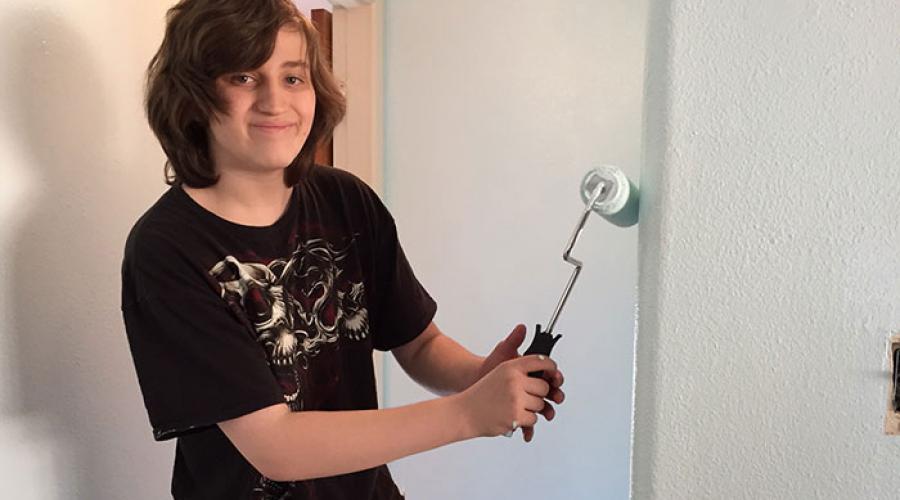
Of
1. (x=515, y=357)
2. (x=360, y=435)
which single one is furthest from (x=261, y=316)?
(x=515, y=357)

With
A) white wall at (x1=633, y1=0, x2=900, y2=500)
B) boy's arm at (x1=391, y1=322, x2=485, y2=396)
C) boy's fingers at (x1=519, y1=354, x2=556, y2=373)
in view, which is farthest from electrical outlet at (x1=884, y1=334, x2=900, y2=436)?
boy's arm at (x1=391, y1=322, x2=485, y2=396)

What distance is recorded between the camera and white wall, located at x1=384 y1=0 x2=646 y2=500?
1535mm

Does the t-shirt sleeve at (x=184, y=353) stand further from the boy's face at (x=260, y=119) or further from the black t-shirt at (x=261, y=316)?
the boy's face at (x=260, y=119)

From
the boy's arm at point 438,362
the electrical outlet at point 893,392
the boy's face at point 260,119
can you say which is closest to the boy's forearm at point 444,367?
the boy's arm at point 438,362

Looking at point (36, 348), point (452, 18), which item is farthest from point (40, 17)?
point (452, 18)

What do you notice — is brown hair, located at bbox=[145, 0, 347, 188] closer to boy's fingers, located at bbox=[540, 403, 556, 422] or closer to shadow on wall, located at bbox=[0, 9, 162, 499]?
shadow on wall, located at bbox=[0, 9, 162, 499]

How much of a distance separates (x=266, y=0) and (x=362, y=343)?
16.2 inches

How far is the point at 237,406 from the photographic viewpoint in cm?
74

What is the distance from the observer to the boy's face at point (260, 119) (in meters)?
0.83

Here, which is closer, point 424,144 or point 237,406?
point 237,406

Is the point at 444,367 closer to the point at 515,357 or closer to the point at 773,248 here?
the point at 515,357

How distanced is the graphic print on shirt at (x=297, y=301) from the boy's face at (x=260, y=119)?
0.37ft

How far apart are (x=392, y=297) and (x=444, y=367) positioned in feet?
0.36

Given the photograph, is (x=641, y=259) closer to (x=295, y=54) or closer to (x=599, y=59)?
(x=295, y=54)
